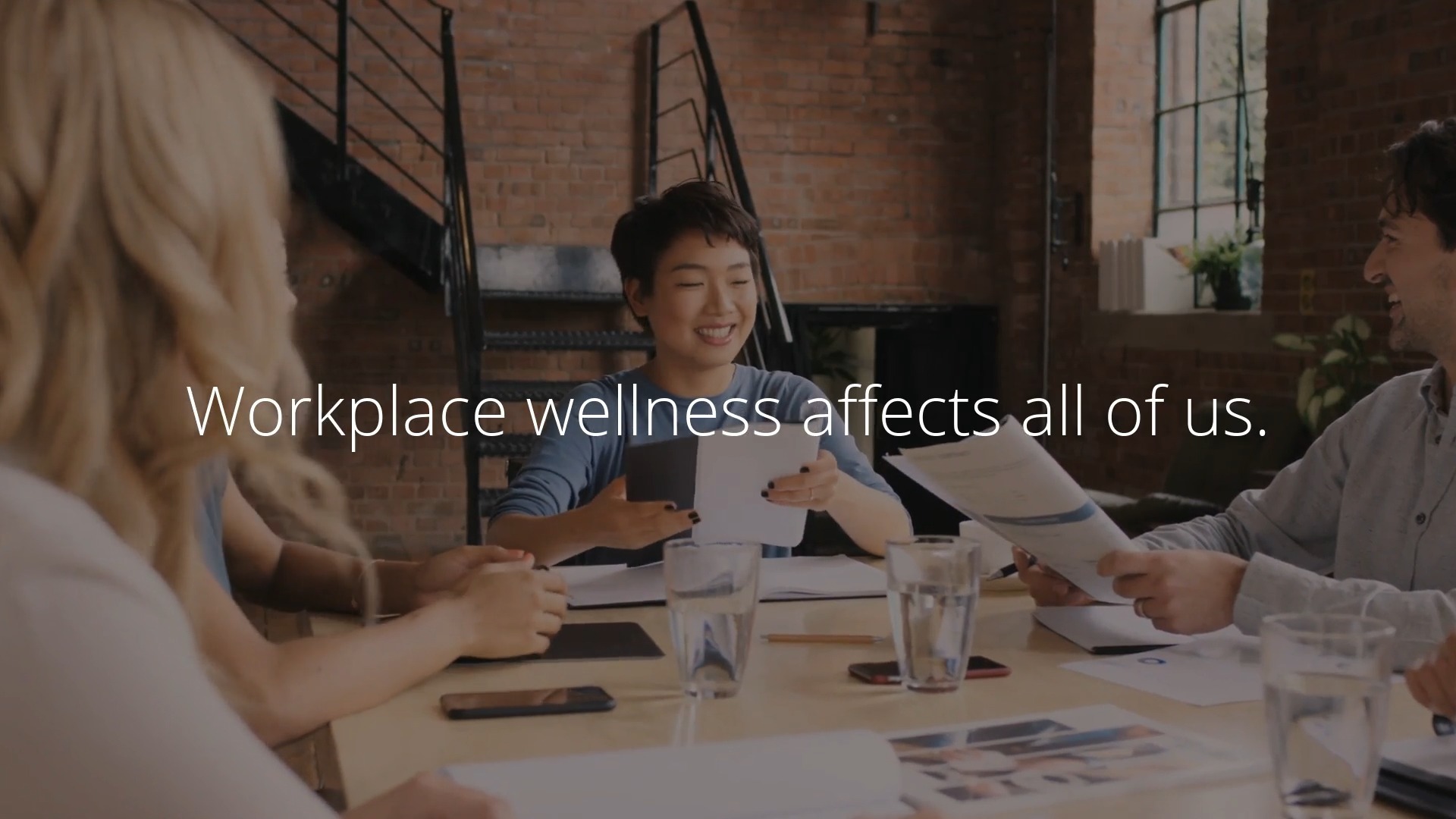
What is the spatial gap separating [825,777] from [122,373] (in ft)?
1.57

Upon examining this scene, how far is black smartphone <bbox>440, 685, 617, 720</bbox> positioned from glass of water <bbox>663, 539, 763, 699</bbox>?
0.08 meters

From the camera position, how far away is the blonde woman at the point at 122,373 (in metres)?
0.48

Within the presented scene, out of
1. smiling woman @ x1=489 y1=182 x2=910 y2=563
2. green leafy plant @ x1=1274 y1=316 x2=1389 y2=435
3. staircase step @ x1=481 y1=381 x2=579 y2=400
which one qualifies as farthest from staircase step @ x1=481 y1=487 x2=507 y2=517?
green leafy plant @ x1=1274 y1=316 x2=1389 y2=435

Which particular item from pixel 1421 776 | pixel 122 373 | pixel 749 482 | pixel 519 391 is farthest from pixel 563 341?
pixel 122 373

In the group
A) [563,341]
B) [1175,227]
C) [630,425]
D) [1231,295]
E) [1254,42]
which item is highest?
[1254,42]

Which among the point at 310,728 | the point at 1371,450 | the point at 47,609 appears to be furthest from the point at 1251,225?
the point at 47,609

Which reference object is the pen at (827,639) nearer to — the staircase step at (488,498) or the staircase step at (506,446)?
the staircase step at (506,446)

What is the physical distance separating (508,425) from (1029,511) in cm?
459

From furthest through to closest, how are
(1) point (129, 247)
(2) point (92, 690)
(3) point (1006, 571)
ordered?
(3) point (1006, 571), (1) point (129, 247), (2) point (92, 690)

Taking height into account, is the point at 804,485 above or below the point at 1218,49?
below

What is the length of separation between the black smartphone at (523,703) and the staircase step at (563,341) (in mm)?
3661

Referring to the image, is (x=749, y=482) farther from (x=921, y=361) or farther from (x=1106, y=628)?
(x=921, y=361)

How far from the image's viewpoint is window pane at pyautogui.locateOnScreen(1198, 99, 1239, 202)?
548 centimetres

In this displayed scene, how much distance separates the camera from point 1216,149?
558cm
